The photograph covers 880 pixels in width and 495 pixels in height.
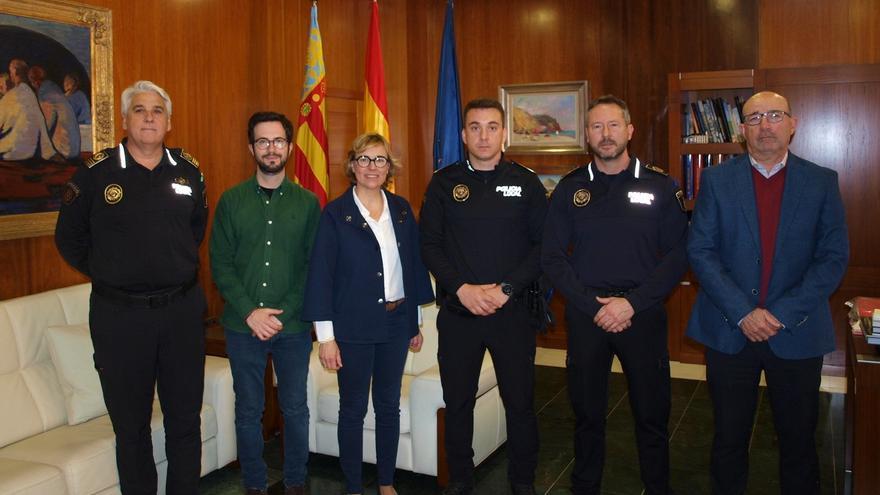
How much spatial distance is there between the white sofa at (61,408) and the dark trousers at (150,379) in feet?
0.62

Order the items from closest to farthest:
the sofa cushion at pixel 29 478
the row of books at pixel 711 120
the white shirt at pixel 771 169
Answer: the sofa cushion at pixel 29 478 → the white shirt at pixel 771 169 → the row of books at pixel 711 120

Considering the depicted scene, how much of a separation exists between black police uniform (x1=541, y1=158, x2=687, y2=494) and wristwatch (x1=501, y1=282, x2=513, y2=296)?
0.17 metres

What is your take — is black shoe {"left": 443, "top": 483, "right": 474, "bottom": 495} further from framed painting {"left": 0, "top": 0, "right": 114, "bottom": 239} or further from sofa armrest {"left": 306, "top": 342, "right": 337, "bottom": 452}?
framed painting {"left": 0, "top": 0, "right": 114, "bottom": 239}

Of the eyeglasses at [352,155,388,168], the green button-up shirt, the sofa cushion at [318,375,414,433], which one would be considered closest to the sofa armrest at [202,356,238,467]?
the sofa cushion at [318,375,414,433]

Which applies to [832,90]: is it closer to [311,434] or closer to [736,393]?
[736,393]

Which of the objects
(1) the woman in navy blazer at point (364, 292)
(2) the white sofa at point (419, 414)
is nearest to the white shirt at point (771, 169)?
(1) the woman in navy blazer at point (364, 292)

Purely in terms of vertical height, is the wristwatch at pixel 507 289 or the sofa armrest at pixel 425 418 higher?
the wristwatch at pixel 507 289

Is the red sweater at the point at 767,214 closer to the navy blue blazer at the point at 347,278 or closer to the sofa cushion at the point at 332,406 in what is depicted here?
the navy blue blazer at the point at 347,278

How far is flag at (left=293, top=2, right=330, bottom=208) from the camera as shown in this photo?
17.0 feet

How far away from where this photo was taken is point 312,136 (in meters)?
5.18

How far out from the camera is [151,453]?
3043 mm

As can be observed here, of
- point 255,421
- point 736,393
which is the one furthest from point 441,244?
point 736,393

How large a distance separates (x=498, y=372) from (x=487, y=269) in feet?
1.39

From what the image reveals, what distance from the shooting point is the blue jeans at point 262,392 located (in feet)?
10.3
